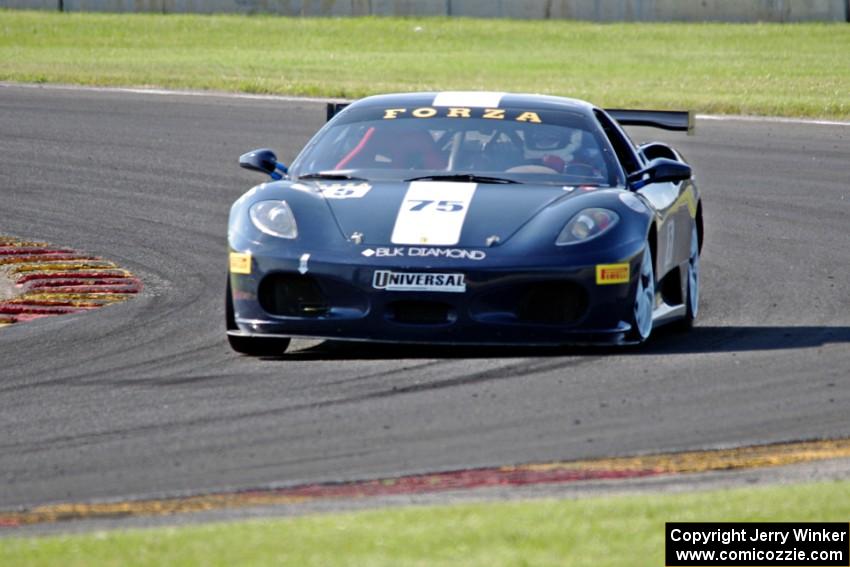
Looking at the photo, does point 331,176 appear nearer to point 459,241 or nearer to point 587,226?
point 459,241

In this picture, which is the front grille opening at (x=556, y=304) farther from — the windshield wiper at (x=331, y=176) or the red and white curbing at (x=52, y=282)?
the red and white curbing at (x=52, y=282)

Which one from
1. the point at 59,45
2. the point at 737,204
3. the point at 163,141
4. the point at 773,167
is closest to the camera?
the point at 737,204

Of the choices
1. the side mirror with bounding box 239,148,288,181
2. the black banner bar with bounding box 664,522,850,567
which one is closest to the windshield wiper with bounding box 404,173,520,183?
the side mirror with bounding box 239,148,288,181

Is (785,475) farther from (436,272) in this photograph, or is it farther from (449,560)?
(436,272)

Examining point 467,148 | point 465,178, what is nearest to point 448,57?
point 467,148

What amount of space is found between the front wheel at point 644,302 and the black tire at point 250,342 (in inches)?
61.1

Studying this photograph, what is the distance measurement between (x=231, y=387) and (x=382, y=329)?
0.82 m

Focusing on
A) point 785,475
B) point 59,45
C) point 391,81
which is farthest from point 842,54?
Result: point 785,475

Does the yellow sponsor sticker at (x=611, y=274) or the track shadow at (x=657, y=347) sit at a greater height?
the yellow sponsor sticker at (x=611, y=274)

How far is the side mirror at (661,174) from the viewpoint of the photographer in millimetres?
8711

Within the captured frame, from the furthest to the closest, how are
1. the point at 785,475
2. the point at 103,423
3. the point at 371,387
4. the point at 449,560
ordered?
1. the point at 371,387
2. the point at 103,423
3. the point at 785,475
4. the point at 449,560

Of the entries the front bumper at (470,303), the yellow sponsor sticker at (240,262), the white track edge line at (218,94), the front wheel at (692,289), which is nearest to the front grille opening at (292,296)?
the front bumper at (470,303)

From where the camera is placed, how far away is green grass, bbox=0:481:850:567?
14.0ft

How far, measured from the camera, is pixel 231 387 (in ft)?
23.8
